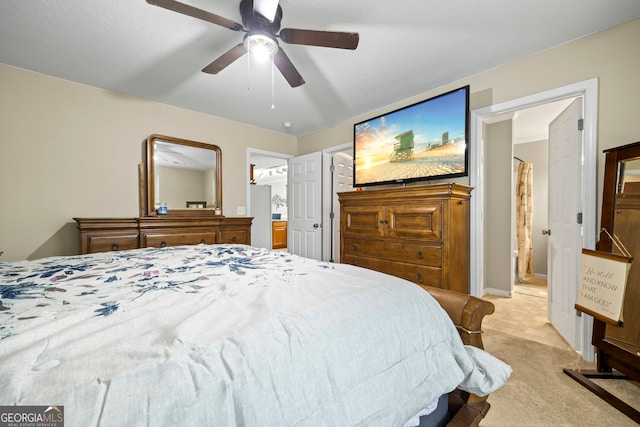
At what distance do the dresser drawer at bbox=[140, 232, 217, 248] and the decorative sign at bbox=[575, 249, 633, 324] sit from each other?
3.54 meters

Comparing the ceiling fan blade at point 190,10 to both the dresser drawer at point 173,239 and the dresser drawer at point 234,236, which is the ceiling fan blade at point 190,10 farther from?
the dresser drawer at point 234,236

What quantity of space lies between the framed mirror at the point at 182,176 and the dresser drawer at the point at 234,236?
448 millimetres

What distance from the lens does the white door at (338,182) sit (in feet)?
13.1

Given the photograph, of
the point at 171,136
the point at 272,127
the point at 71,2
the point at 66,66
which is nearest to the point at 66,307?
the point at 71,2

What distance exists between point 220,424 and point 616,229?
2555mm

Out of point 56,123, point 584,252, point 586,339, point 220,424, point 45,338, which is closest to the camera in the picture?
point 220,424

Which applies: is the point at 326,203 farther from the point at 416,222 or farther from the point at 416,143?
the point at 416,222

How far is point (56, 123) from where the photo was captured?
8.65 feet

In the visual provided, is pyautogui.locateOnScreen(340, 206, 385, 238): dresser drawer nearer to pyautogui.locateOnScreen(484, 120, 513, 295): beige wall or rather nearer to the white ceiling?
the white ceiling

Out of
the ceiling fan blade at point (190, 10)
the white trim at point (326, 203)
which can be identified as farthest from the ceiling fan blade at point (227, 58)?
the white trim at point (326, 203)

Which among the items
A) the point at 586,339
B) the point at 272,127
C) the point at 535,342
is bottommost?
the point at 535,342

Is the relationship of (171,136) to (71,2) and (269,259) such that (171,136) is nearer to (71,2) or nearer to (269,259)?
(71,2)

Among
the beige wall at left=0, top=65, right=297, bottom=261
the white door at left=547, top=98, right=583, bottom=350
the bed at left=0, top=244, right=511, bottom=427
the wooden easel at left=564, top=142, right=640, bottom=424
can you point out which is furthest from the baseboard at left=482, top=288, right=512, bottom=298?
the beige wall at left=0, top=65, right=297, bottom=261

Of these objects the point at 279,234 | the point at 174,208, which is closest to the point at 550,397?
the point at 174,208
